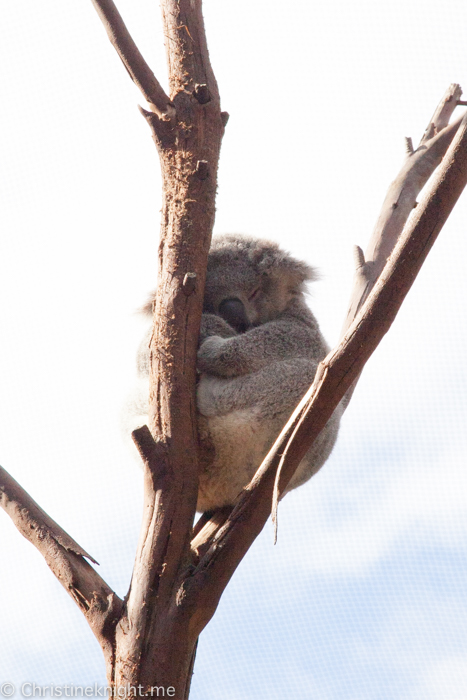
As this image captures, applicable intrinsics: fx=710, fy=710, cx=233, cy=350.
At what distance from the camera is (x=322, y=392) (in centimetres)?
213

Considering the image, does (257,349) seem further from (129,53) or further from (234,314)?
(129,53)

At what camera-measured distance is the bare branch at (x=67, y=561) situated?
7.50 feet

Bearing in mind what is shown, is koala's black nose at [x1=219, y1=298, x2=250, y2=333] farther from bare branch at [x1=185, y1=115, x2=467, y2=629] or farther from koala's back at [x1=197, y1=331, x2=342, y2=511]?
bare branch at [x1=185, y1=115, x2=467, y2=629]

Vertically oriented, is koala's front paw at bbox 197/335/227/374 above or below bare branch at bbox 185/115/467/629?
above

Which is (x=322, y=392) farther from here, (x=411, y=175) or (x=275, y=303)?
(x=411, y=175)

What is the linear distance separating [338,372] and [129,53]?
4.82 feet

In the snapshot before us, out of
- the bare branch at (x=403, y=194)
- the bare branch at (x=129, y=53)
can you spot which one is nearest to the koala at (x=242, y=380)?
the bare branch at (x=403, y=194)

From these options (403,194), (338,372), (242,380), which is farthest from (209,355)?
(403,194)

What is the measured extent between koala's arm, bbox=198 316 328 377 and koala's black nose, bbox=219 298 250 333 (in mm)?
169

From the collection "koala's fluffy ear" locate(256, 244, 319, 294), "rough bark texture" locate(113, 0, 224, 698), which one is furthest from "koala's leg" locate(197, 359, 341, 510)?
"koala's fluffy ear" locate(256, 244, 319, 294)

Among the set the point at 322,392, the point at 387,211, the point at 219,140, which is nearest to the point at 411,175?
the point at 387,211

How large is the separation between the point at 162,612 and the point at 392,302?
3.91ft

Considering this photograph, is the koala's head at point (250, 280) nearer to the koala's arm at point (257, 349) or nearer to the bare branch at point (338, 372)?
the koala's arm at point (257, 349)

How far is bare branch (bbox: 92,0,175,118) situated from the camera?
2.63m
